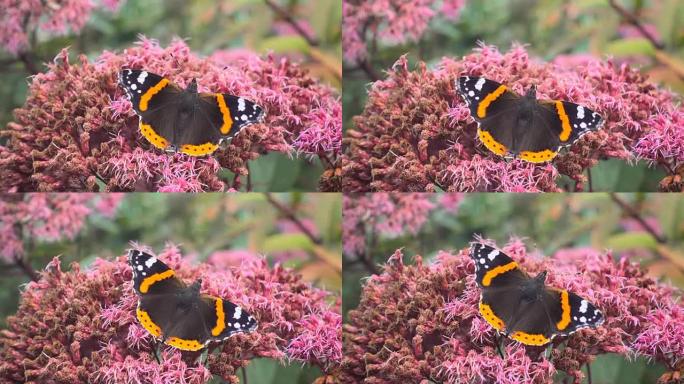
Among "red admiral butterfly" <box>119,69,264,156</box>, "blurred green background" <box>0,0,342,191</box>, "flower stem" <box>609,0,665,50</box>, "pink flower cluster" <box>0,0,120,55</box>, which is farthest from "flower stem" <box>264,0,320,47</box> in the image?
"flower stem" <box>609,0,665,50</box>

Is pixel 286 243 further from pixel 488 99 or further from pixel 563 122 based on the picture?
pixel 563 122

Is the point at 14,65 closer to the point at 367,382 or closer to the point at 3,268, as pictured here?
the point at 3,268

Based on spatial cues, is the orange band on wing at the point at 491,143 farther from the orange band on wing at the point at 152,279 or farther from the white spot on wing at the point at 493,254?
the orange band on wing at the point at 152,279

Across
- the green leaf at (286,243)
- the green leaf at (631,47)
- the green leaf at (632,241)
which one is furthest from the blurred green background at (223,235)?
the green leaf at (631,47)

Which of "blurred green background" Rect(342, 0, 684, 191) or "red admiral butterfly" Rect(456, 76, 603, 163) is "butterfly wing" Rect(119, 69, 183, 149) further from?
"red admiral butterfly" Rect(456, 76, 603, 163)

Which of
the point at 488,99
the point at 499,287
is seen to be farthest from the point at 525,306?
the point at 488,99
